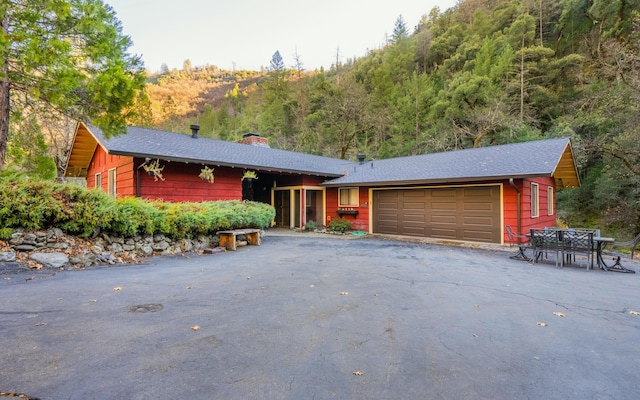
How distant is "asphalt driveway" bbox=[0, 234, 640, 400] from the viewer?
1961 millimetres

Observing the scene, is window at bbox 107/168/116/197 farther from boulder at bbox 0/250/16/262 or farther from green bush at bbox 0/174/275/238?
boulder at bbox 0/250/16/262

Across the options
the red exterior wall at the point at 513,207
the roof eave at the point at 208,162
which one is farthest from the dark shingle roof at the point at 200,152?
the red exterior wall at the point at 513,207

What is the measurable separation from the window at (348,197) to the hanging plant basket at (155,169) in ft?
23.2

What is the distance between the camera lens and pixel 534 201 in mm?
10086

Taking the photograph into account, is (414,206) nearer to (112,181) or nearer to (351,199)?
(351,199)

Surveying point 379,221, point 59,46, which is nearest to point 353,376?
point 59,46

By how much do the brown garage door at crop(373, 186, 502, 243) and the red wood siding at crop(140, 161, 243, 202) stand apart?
566 centimetres

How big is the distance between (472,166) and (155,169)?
390 inches

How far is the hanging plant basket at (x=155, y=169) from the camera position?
8438mm

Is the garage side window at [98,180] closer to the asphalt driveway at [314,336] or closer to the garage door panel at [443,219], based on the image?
the asphalt driveway at [314,336]

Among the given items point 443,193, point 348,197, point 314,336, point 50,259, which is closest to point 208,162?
point 50,259

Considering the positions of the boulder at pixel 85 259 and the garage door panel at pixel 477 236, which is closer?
the boulder at pixel 85 259

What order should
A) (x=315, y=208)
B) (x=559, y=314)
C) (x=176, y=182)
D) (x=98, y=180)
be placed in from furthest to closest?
(x=315, y=208) < (x=98, y=180) < (x=176, y=182) < (x=559, y=314)

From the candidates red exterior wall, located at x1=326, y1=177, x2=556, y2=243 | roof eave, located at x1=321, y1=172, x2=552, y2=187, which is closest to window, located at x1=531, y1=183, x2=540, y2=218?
red exterior wall, located at x1=326, y1=177, x2=556, y2=243
